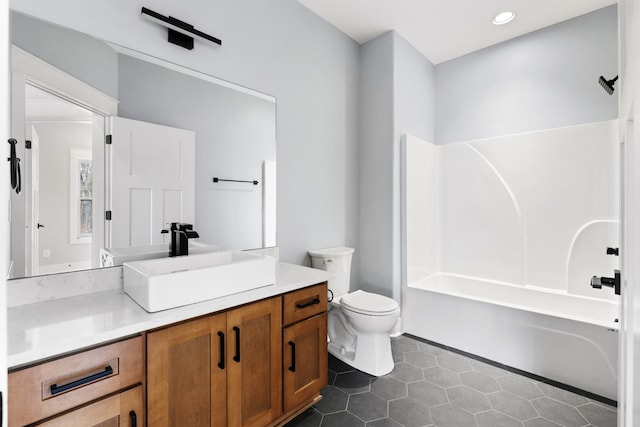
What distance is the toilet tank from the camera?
2641mm

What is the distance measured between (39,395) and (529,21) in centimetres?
394

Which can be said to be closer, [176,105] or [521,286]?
[176,105]

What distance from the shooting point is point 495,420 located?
184 centimetres

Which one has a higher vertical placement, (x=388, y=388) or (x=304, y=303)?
(x=304, y=303)

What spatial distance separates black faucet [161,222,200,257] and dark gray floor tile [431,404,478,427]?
175 cm

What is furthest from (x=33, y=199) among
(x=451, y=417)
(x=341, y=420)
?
(x=451, y=417)

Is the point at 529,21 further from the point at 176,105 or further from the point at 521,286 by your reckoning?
the point at 176,105

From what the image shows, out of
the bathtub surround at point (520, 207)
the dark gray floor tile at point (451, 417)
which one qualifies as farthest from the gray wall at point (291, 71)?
the dark gray floor tile at point (451, 417)

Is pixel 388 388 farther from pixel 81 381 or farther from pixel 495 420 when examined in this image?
pixel 81 381

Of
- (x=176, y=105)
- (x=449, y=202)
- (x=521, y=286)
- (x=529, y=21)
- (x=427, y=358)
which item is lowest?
(x=427, y=358)

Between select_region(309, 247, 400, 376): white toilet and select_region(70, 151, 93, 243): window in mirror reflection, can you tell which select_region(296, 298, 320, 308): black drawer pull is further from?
select_region(70, 151, 93, 243): window in mirror reflection

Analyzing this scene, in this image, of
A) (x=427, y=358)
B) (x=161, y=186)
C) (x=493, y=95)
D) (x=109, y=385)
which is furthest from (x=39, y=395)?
(x=493, y=95)

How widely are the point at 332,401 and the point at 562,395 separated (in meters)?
1.52

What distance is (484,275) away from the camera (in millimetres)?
3225
